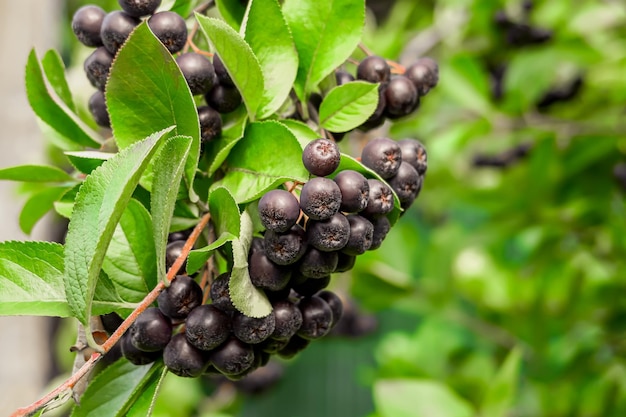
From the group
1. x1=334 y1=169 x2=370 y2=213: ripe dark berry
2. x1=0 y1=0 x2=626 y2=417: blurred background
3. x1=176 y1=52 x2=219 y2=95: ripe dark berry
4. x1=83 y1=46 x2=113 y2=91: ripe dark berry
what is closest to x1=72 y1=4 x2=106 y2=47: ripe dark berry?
x1=83 y1=46 x2=113 y2=91: ripe dark berry

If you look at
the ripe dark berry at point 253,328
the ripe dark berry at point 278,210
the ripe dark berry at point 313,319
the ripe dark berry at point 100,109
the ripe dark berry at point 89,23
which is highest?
the ripe dark berry at point 89,23

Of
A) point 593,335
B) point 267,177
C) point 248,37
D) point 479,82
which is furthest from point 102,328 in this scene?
point 593,335

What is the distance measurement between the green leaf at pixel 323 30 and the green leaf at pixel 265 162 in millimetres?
117

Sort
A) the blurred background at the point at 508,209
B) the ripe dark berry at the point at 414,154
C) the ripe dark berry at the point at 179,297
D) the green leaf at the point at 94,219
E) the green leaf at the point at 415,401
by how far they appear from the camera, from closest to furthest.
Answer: the green leaf at the point at 94,219 < the ripe dark berry at the point at 179,297 < the ripe dark berry at the point at 414,154 < the green leaf at the point at 415,401 < the blurred background at the point at 508,209

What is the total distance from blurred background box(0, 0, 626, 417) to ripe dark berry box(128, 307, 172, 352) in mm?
861

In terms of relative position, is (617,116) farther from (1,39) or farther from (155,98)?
(1,39)

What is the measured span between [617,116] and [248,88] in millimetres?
1256

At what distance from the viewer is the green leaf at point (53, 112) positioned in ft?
2.53

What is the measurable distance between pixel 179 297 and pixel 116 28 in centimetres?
29

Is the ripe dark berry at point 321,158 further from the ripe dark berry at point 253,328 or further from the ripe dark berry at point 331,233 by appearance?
the ripe dark berry at point 253,328

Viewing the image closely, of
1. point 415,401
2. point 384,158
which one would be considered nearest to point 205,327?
point 384,158

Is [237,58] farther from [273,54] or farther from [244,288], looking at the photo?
[244,288]

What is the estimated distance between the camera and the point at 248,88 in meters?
0.68

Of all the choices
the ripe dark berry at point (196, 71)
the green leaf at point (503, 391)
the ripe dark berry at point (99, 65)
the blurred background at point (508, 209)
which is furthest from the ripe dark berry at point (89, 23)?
the green leaf at point (503, 391)
